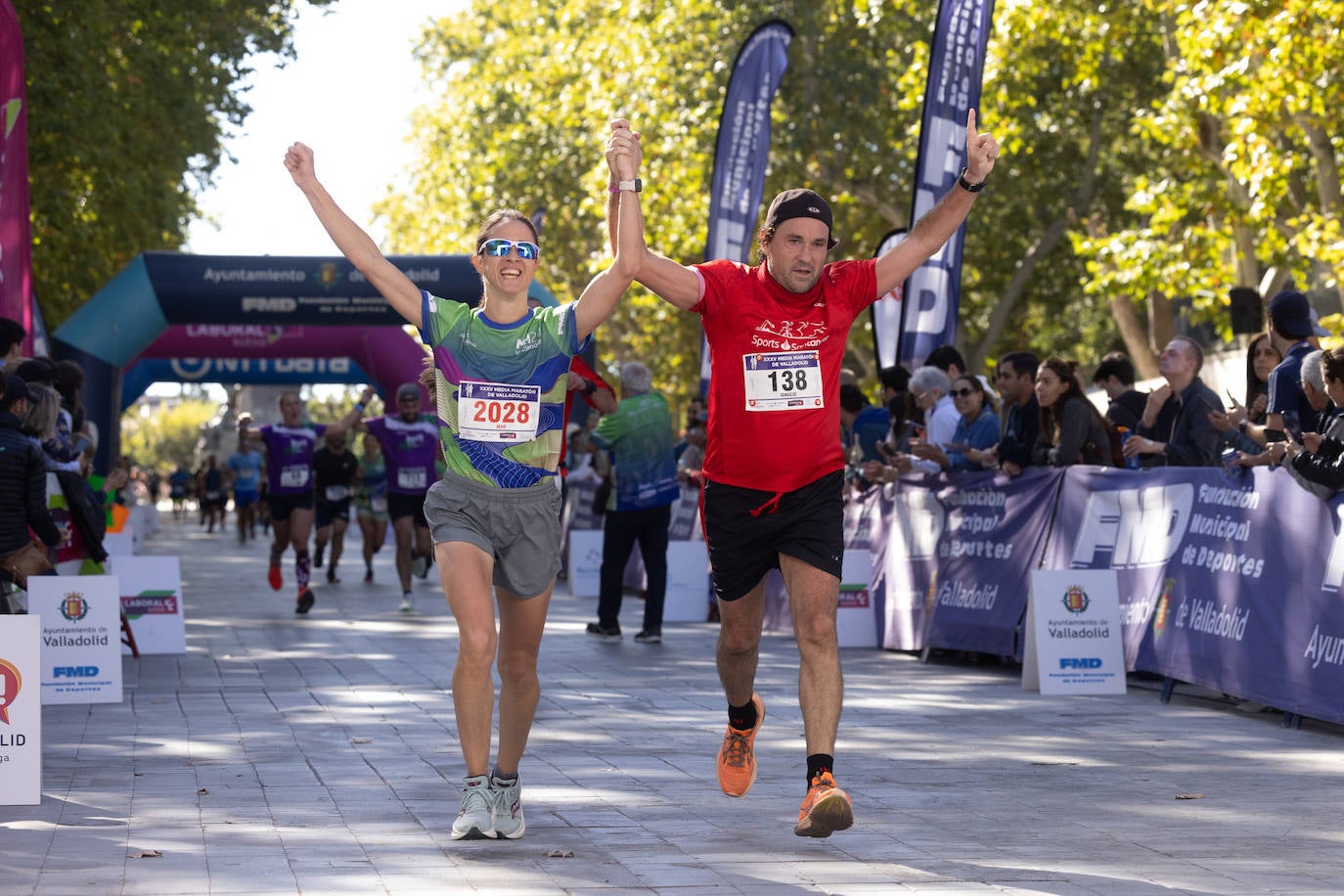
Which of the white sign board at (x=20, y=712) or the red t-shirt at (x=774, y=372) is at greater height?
the red t-shirt at (x=774, y=372)

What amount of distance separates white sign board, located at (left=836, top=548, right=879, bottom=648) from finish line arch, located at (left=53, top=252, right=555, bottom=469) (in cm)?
801

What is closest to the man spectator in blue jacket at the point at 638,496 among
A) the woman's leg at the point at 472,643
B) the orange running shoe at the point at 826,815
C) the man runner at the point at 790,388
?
the man runner at the point at 790,388

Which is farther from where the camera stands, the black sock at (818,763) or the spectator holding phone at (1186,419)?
the spectator holding phone at (1186,419)

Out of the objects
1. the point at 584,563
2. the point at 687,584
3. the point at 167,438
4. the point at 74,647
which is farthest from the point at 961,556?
Result: the point at 167,438

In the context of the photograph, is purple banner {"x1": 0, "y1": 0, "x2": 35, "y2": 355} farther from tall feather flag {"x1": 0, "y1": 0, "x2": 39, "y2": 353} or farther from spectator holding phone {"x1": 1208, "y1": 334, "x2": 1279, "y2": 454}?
spectator holding phone {"x1": 1208, "y1": 334, "x2": 1279, "y2": 454}

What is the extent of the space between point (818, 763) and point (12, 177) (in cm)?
1127

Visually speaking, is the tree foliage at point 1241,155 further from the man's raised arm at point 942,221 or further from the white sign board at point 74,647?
the man's raised arm at point 942,221

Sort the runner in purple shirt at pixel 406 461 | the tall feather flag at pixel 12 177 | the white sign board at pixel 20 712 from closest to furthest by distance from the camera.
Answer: the white sign board at pixel 20 712 < the tall feather flag at pixel 12 177 < the runner in purple shirt at pixel 406 461

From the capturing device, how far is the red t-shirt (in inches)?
270

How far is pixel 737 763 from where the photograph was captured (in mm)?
7137

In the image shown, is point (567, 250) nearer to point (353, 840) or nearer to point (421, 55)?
point (421, 55)

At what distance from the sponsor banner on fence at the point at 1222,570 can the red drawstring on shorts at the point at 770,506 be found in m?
3.67

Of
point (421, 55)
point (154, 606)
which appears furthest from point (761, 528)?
point (421, 55)

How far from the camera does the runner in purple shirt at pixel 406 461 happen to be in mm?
18344
